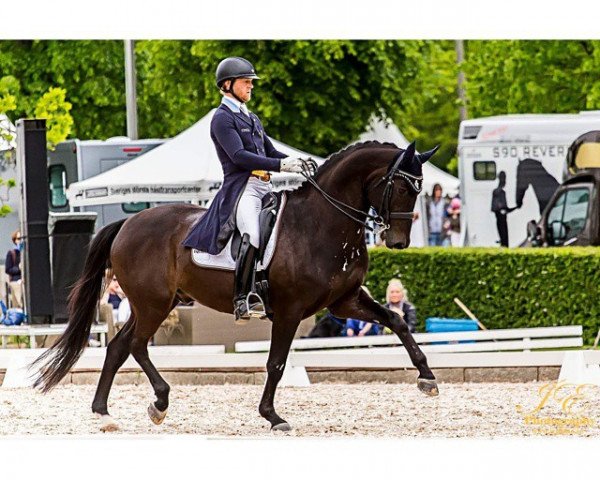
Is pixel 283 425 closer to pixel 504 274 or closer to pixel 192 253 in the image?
pixel 192 253

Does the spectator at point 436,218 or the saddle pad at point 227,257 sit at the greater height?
the saddle pad at point 227,257

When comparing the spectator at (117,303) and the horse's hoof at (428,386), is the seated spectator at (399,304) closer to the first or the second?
the spectator at (117,303)

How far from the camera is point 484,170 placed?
94.1 ft

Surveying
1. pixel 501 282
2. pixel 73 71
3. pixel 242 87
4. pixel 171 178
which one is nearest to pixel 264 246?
pixel 242 87

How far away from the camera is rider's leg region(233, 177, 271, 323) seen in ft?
40.0

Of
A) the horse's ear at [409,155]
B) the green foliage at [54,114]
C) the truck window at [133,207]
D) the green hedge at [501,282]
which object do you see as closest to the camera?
the horse's ear at [409,155]

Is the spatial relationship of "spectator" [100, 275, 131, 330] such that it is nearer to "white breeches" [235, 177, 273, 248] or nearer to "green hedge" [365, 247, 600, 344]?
"green hedge" [365, 247, 600, 344]

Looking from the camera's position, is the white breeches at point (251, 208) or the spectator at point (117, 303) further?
the spectator at point (117, 303)

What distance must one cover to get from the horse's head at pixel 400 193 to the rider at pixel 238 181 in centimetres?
68

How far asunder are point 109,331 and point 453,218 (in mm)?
16556

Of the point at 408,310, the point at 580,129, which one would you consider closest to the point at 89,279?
the point at 408,310

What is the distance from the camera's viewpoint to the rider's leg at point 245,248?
12188 mm

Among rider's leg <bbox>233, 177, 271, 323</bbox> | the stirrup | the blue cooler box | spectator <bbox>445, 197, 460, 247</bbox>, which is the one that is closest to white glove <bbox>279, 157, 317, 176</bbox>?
rider's leg <bbox>233, 177, 271, 323</bbox>

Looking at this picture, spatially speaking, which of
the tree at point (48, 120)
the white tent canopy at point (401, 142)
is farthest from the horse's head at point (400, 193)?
the white tent canopy at point (401, 142)
